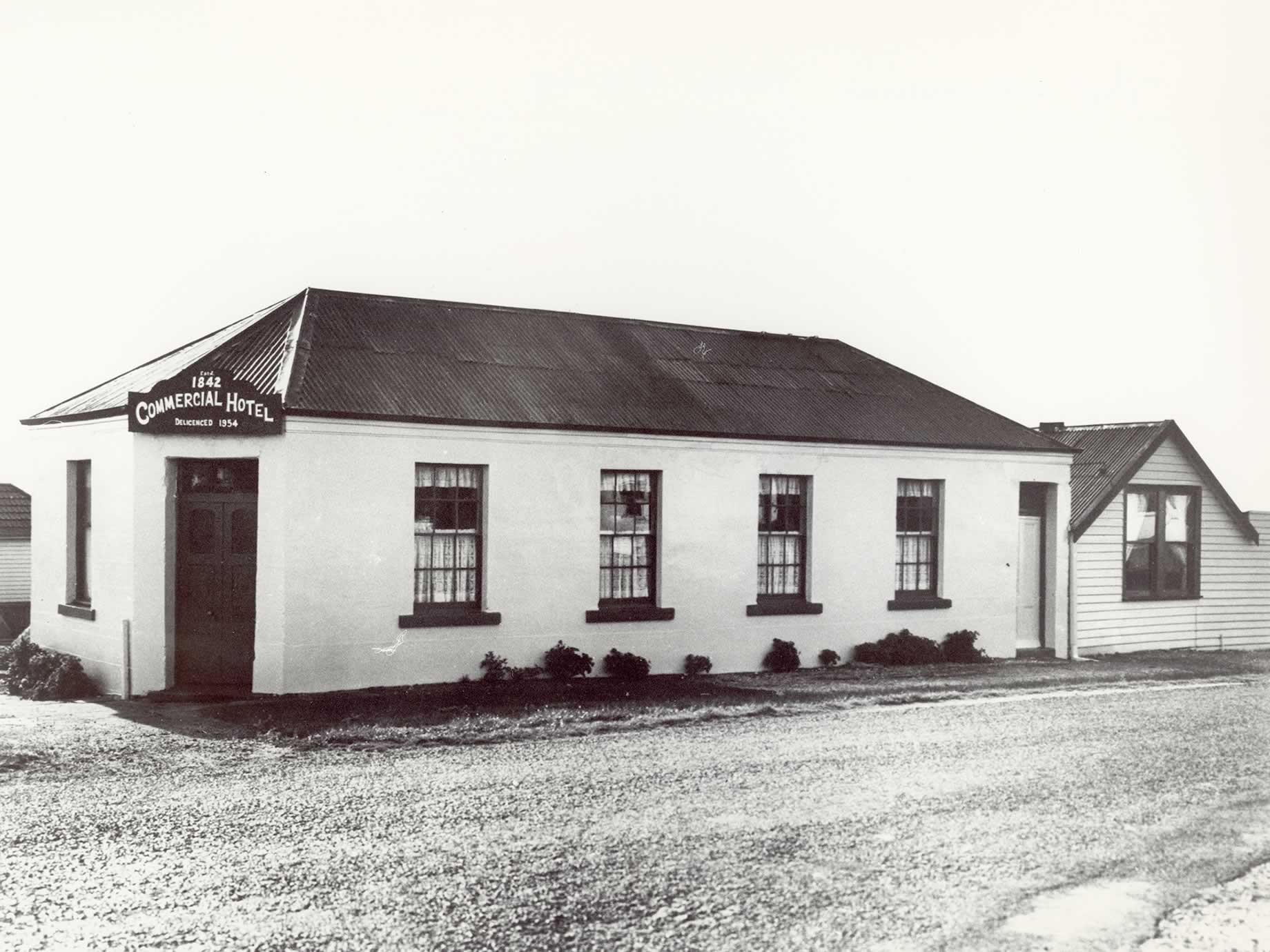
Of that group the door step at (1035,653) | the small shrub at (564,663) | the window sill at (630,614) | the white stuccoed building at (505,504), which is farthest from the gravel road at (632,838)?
the door step at (1035,653)

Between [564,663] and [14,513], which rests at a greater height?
[14,513]

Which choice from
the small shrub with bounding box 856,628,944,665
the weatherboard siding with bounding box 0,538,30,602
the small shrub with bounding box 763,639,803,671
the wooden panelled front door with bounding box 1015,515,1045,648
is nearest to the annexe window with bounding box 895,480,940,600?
the small shrub with bounding box 856,628,944,665

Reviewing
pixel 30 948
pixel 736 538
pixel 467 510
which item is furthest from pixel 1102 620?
pixel 30 948

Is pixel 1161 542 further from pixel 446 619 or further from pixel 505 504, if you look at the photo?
pixel 446 619

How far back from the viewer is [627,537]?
16.6 metres

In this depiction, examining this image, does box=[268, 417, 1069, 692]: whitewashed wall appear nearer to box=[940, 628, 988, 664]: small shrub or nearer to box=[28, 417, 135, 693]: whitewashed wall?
box=[940, 628, 988, 664]: small shrub

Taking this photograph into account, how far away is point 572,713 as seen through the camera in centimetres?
1277

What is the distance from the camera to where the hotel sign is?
13.9 metres

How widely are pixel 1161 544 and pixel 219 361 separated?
16.4 metres

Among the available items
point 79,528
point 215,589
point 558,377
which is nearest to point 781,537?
point 558,377

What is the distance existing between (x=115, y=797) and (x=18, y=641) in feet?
30.9

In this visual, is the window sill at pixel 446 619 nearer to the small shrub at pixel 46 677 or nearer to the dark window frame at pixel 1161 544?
the small shrub at pixel 46 677

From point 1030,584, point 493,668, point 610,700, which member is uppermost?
point 1030,584

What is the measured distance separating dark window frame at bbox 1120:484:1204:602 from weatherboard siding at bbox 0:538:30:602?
72.7 ft
